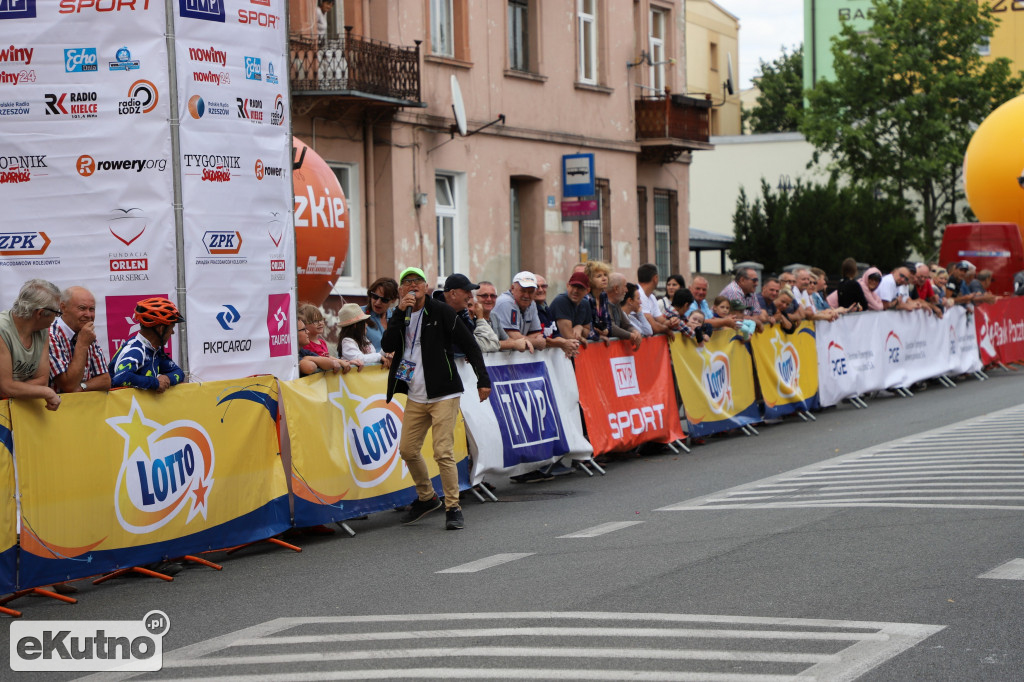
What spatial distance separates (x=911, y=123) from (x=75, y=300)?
146 ft

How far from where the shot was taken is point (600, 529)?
10.2 m

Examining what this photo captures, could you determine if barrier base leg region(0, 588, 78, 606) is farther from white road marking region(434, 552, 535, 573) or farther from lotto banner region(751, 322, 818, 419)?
lotto banner region(751, 322, 818, 419)

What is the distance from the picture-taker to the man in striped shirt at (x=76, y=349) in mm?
9070

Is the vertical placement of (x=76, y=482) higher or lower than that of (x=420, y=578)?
higher

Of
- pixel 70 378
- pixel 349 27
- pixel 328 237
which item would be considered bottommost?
pixel 70 378

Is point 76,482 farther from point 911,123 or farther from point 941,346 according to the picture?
point 911,123

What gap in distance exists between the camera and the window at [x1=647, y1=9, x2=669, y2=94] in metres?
33.8

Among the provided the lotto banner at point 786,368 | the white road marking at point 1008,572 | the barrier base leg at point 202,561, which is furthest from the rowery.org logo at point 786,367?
the barrier base leg at point 202,561

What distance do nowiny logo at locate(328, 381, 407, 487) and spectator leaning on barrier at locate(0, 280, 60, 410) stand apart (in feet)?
8.71

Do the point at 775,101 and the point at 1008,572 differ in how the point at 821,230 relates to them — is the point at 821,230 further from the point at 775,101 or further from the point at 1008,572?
the point at 775,101

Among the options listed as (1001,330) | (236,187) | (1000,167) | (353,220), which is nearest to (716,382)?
(236,187)

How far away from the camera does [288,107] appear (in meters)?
11.1

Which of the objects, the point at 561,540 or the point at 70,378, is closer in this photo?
the point at 70,378

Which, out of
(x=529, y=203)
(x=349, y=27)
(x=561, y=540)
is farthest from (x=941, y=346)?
(x=561, y=540)
